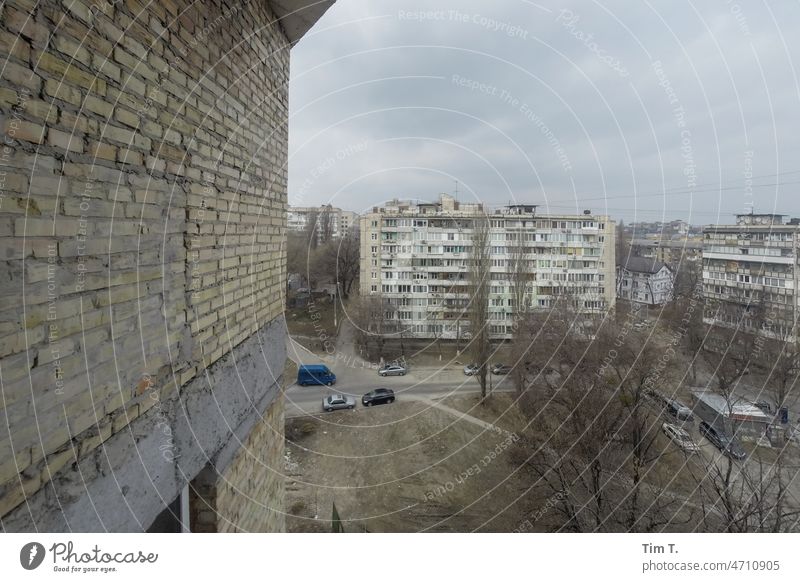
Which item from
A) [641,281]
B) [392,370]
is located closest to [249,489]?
[641,281]

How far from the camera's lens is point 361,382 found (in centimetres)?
1418

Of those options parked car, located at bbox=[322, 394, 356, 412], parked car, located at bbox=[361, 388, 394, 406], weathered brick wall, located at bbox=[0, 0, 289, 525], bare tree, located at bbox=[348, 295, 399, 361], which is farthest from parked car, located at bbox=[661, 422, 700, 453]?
parked car, located at bbox=[322, 394, 356, 412]

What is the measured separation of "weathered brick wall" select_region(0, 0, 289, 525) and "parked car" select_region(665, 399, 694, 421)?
877 cm

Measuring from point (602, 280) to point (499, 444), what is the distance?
575 cm

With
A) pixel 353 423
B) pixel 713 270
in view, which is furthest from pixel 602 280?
pixel 353 423

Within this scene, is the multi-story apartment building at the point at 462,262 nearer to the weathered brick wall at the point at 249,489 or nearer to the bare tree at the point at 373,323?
the bare tree at the point at 373,323

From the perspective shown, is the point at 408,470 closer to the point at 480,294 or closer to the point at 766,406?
the point at 480,294

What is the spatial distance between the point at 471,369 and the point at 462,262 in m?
4.52

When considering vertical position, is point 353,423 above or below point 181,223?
below

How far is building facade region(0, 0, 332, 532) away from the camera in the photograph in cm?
105

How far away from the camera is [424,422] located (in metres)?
13.9

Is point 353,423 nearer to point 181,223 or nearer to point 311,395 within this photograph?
point 311,395

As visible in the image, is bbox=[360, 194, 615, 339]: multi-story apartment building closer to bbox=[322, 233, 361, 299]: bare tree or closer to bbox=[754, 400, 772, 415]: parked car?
bbox=[322, 233, 361, 299]: bare tree
